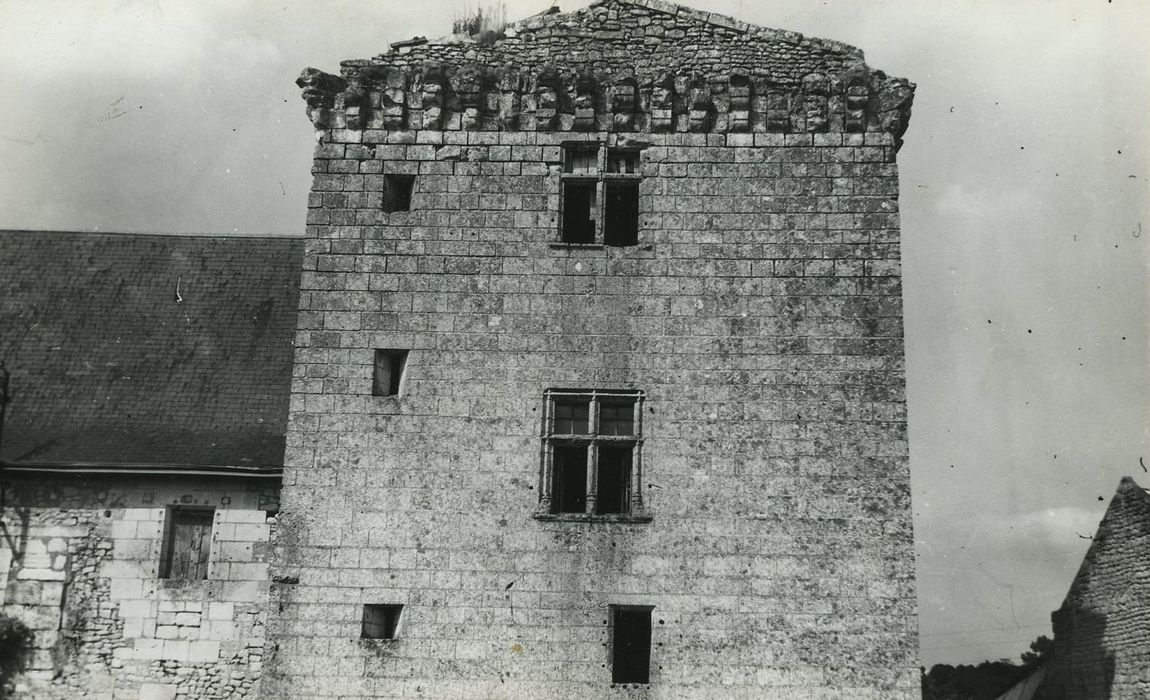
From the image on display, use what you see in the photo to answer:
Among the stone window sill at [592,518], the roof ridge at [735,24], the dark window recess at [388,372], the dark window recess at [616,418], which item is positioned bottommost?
the stone window sill at [592,518]

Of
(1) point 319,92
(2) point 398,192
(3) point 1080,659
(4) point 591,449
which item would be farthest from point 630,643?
(3) point 1080,659

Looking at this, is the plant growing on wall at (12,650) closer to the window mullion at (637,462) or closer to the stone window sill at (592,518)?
the stone window sill at (592,518)

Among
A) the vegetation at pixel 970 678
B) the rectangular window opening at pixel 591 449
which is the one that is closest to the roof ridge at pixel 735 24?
the rectangular window opening at pixel 591 449

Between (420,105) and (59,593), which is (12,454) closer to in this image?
(59,593)

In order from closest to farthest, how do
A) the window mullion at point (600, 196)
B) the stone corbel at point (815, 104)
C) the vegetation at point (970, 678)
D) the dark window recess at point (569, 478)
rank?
the dark window recess at point (569, 478) → the window mullion at point (600, 196) → the stone corbel at point (815, 104) → the vegetation at point (970, 678)

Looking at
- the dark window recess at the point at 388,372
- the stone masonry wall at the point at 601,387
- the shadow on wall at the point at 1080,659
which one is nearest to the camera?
the stone masonry wall at the point at 601,387

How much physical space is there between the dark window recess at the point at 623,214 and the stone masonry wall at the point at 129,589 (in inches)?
212

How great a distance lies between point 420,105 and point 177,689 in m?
7.49

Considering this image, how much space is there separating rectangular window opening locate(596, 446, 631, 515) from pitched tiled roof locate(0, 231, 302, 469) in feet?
14.7

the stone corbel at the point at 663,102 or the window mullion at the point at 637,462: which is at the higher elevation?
the stone corbel at the point at 663,102

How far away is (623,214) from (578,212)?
513 millimetres

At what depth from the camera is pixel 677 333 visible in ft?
37.7

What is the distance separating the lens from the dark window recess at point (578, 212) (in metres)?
12.2

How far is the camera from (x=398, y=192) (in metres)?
12.3
